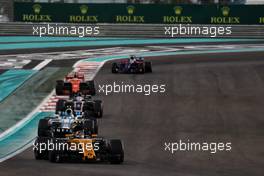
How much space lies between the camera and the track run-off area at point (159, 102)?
65.1 feet

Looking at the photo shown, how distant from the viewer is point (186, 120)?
26.9m

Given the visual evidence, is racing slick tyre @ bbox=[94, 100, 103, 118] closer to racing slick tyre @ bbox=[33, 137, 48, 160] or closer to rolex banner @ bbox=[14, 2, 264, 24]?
racing slick tyre @ bbox=[33, 137, 48, 160]

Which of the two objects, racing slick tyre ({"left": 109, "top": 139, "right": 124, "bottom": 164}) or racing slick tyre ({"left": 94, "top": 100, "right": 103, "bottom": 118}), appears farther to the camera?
racing slick tyre ({"left": 94, "top": 100, "right": 103, "bottom": 118})

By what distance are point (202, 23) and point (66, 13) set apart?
24.1 ft

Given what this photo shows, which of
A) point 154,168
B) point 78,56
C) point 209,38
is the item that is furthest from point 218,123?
point 209,38

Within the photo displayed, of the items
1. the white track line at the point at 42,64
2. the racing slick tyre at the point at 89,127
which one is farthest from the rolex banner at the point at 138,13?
the racing slick tyre at the point at 89,127

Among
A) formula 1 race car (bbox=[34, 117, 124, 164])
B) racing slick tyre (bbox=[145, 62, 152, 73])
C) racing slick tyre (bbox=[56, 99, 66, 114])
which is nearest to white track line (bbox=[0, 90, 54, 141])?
racing slick tyre (bbox=[56, 99, 66, 114])

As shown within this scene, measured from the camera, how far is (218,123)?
2645 cm

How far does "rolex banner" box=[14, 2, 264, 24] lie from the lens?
5078 centimetres

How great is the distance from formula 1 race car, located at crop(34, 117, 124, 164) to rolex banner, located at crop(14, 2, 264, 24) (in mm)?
31480

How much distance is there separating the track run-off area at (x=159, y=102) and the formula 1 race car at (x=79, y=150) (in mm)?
338

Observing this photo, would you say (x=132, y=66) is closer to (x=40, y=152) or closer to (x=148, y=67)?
(x=148, y=67)

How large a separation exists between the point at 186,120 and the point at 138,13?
81.3 ft

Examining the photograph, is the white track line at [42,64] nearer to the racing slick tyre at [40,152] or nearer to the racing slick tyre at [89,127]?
the racing slick tyre at [89,127]
